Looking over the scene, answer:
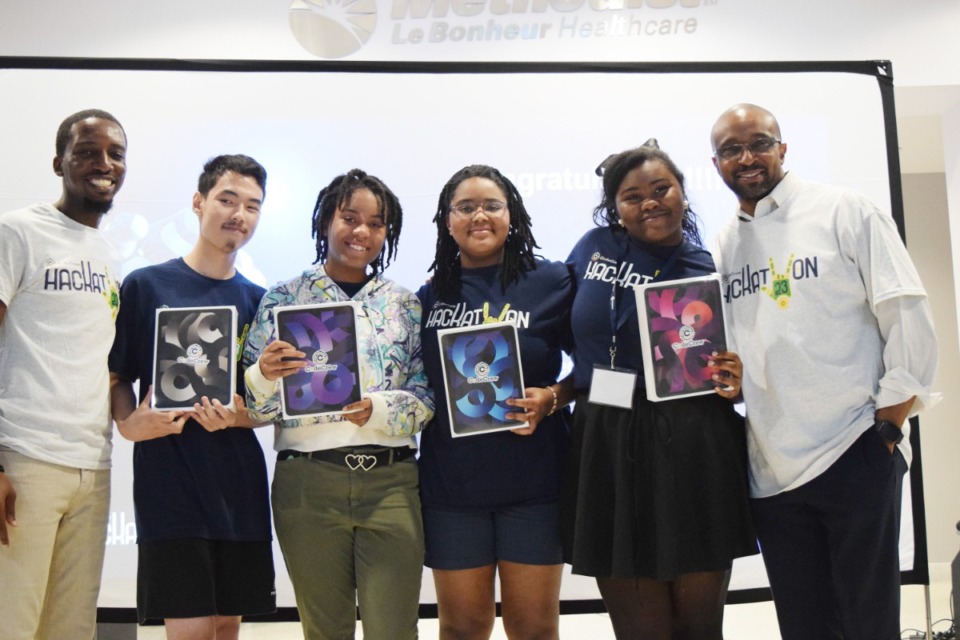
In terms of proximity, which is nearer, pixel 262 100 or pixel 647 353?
pixel 647 353

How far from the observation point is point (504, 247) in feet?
8.53

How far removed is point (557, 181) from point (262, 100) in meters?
1.36

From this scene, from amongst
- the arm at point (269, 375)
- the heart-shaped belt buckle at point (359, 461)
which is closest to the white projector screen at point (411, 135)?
the arm at point (269, 375)

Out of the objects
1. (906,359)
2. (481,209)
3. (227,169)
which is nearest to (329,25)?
(227,169)

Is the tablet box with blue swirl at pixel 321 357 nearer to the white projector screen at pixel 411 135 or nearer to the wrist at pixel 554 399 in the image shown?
the wrist at pixel 554 399

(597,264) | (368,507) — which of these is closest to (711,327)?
(597,264)

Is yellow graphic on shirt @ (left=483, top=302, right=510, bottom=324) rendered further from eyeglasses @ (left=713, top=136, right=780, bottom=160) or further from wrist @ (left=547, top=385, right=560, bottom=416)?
eyeglasses @ (left=713, top=136, right=780, bottom=160)

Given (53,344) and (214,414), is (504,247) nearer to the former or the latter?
(214,414)

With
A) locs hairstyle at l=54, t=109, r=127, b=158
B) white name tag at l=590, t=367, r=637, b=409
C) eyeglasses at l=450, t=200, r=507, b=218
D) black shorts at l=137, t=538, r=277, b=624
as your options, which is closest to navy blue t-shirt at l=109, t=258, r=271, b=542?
black shorts at l=137, t=538, r=277, b=624

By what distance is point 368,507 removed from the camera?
230 cm

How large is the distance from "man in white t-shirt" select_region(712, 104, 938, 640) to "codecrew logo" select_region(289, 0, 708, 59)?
75.8 inches

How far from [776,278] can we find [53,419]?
A: 2150 millimetres

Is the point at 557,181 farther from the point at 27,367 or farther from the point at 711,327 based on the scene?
the point at 27,367

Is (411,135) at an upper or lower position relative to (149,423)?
upper
